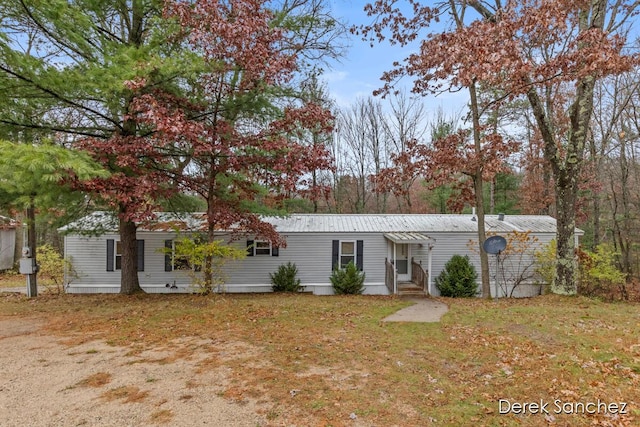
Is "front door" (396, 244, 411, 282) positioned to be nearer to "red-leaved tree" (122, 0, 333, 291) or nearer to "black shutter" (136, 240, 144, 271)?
"red-leaved tree" (122, 0, 333, 291)

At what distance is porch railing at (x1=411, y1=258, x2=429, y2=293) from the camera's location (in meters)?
12.5

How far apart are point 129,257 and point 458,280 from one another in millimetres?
11117

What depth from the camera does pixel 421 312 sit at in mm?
8852

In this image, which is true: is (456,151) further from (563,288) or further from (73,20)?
(73,20)

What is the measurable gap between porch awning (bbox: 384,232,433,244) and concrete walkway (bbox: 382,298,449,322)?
2316 mm

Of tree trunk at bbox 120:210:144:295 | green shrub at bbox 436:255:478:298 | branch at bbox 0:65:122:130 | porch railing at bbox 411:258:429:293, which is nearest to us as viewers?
branch at bbox 0:65:122:130

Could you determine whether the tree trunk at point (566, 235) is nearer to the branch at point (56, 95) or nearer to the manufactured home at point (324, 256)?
the manufactured home at point (324, 256)

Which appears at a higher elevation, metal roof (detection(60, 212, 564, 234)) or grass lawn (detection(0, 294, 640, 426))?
metal roof (detection(60, 212, 564, 234))

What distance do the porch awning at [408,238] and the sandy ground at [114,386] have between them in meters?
8.16

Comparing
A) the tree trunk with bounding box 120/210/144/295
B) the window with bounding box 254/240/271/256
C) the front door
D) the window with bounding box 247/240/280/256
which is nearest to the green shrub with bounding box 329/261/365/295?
the front door

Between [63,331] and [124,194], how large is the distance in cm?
269

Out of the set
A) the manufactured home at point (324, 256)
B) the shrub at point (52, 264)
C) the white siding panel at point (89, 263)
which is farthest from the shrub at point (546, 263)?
the shrub at point (52, 264)

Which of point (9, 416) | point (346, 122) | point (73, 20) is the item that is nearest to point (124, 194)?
point (73, 20)

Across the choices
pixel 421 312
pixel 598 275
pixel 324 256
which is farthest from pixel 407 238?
pixel 598 275
